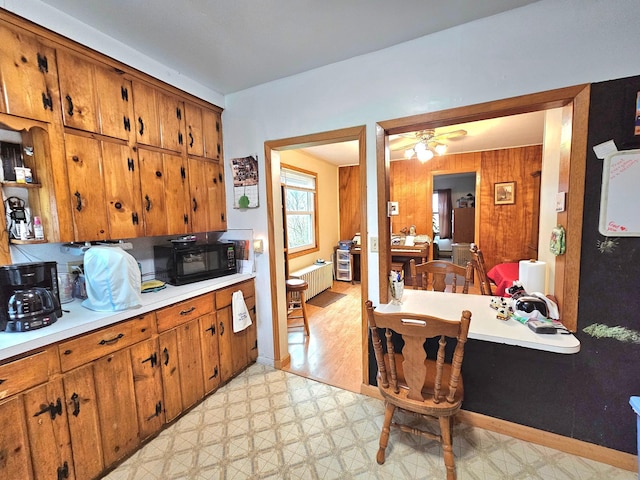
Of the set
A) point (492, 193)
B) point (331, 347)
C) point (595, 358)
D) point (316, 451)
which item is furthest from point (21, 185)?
point (492, 193)

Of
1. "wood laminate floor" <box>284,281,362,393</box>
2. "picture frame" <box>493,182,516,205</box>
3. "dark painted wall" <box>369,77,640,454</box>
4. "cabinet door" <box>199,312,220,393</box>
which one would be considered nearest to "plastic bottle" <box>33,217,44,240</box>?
"cabinet door" <box>199,312,220,393</box>

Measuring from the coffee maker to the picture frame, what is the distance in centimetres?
586

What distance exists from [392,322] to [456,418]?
1.11m

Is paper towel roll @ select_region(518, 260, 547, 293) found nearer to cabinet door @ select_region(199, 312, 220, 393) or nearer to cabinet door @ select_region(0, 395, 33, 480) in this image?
cabinet door @ select_region(199, 312, 220, 393)

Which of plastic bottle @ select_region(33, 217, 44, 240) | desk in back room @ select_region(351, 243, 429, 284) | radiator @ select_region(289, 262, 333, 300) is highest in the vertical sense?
plastic bottle @ select_region(33, 217, 44, 240)

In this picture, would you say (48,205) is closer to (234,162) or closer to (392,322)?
(234,162)

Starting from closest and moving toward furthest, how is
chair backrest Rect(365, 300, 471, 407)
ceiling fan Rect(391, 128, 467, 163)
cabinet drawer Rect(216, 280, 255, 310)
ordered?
chair backrest Rect(365, 300, 471, 407)
cabinet drawer Rect(216, 280, 255, 310)
ceiling fan Rect(391, 128, 467, 163)

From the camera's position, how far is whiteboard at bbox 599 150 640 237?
1.40 m

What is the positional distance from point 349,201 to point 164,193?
434 cm

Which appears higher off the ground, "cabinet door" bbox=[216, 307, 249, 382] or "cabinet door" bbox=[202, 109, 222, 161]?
"cabinet door" bbox=[202, 109, 222, 161]

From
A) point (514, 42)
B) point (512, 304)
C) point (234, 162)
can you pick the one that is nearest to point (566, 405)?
point (512, 304)

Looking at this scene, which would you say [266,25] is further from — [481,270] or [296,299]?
[296,299]

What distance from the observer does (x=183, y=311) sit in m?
1.97

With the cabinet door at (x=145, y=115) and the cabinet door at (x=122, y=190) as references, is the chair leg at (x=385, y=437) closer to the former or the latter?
the cabinet door at (x=122, y=190)
